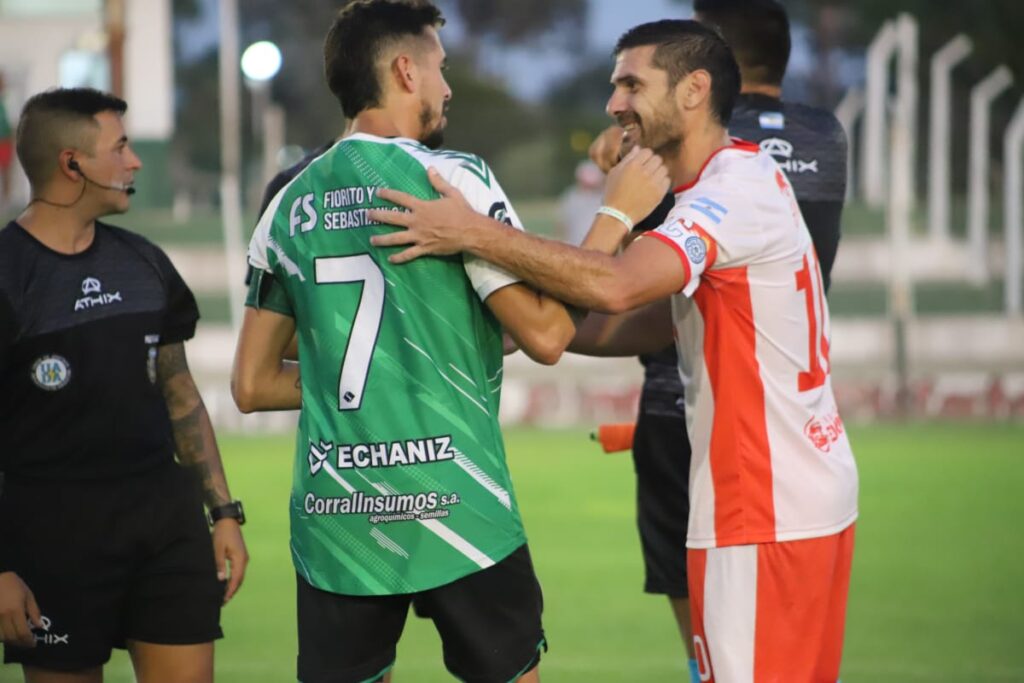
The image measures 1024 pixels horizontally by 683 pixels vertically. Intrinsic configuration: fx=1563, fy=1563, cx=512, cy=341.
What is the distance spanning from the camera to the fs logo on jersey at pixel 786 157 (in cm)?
529

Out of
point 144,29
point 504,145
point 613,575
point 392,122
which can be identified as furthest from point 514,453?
point 504,145

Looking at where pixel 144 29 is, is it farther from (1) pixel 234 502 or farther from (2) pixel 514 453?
(1) pixel 234 502

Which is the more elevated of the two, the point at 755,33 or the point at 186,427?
the point at 755,33

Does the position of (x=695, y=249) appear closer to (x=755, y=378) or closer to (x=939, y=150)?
(x=755, y=378)

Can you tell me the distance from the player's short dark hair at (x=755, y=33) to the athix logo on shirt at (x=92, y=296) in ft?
7.31

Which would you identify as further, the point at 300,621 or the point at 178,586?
the point at 178,586

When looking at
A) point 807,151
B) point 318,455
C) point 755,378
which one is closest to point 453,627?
point 318,455

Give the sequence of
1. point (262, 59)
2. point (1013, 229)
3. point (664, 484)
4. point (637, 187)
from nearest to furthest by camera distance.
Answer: point (637, 187) → point (664, 484) → point (262, 59) → point (1013, 229)

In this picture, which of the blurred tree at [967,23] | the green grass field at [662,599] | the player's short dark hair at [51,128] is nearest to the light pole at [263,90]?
the green grass field at [662,599]

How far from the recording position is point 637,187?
13.1ft

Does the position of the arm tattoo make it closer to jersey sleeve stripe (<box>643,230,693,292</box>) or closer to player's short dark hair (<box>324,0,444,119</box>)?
player's short dark hair (<box>324,0,444,119</box>)

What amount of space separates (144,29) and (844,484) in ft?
118

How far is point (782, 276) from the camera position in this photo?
4.08 metres

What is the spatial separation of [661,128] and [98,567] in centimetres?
215
